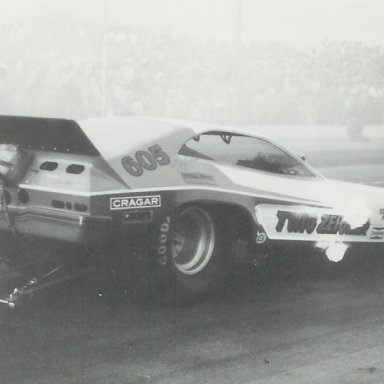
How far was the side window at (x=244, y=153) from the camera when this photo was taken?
575 cm

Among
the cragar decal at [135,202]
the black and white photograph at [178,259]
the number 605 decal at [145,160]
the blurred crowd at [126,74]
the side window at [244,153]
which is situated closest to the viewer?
the black and white photograph at [178,259]

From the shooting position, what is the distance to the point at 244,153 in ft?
19.9

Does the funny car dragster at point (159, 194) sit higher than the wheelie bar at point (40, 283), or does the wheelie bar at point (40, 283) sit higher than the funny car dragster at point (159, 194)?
the funny car dragster at point (159, 194)

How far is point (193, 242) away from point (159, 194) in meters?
0.64

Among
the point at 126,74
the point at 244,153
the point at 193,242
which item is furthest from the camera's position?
the point at 126,74

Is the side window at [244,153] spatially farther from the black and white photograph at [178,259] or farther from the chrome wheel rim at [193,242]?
the chrome wheel rim at [193,242]

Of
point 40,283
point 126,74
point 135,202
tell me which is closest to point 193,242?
point 135,202

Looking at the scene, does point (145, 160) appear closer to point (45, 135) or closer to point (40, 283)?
point (45, 135)

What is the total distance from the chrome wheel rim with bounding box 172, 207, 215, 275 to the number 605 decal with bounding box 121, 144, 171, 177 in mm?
488

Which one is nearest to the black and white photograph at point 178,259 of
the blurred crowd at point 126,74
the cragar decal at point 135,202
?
the cragar decal at point 135,202

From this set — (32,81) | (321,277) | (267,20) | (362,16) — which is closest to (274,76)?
(267,20)

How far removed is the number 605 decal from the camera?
514cm

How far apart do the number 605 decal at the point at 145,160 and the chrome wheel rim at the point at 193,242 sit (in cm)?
49

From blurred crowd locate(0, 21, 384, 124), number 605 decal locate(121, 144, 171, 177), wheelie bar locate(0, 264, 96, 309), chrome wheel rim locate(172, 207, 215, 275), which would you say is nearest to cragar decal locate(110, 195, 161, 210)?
number 605 decal locate(121, 144, 171, 177)
